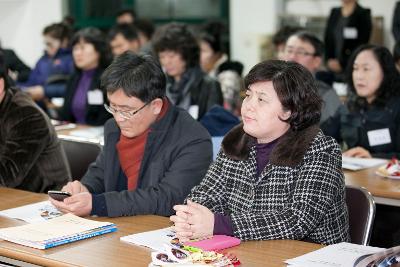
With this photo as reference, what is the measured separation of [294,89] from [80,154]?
1872 mm

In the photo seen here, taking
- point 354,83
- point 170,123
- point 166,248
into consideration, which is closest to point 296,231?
point 166,248

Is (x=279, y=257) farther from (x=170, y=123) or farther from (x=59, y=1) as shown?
(x=59, y=1)

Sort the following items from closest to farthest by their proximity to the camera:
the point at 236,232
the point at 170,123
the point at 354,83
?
the point at 236,232
the point at 170,123
the point at 354,83

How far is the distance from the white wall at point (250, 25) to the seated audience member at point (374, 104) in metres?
4.40

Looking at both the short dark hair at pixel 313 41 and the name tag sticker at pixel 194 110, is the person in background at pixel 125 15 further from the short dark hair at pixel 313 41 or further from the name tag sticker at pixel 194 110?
the short dark hair at pixel 313 41

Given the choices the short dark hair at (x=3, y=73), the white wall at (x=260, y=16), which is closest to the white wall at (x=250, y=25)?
the white wall at (x=260, y=16)

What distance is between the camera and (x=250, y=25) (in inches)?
379

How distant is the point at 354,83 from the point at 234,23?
16.2ft

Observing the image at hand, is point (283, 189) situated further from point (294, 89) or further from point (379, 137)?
point (379, 137)

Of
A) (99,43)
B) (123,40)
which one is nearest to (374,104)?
(99,43)

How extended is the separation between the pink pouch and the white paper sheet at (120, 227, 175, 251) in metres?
0.09

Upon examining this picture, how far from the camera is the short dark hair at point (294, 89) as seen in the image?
2.81 m

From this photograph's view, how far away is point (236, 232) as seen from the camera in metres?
2.69

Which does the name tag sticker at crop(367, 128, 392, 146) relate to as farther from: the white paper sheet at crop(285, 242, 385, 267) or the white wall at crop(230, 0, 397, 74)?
the white wall at crop(230, 0, 397, 74)
